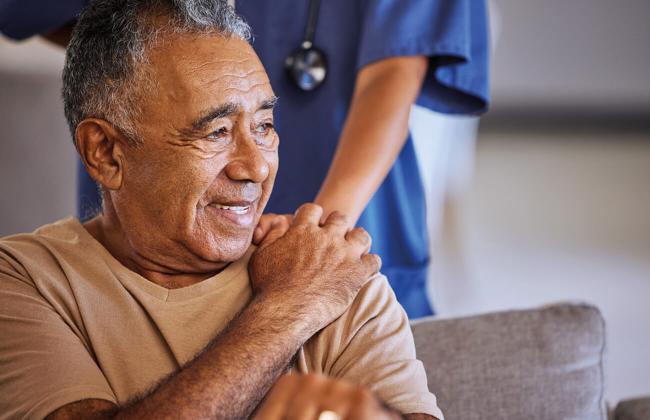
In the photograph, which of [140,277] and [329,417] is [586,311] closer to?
[140,277]

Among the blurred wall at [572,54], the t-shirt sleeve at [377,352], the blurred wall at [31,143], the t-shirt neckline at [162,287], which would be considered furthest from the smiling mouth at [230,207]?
the blurred wall at [572,54]

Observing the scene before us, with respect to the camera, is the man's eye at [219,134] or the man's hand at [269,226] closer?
the man's eye at [219,134]

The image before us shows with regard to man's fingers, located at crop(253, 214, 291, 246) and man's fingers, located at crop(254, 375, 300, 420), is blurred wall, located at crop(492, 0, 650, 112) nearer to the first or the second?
man's fingers, located at crop(253, 214, 291, 246)

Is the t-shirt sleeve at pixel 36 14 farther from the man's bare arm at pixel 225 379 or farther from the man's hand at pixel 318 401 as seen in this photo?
the man's hand at pixel 318 401

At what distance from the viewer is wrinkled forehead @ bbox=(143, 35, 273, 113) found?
4.14 ft

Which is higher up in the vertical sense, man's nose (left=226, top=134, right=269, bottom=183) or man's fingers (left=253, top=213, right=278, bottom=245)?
man's nose (left=226, top=134, right=269, bottom=183)

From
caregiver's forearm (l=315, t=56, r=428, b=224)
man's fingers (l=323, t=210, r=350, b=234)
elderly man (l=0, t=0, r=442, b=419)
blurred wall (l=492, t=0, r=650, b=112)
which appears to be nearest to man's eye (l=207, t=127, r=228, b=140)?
elderly man (l=0, t=0, r=442, b=419)

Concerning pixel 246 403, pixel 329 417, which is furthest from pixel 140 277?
pixel 329 417

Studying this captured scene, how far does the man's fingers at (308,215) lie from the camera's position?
137 centimetres

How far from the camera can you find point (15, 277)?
4.09 feet

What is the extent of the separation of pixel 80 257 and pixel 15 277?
0.11m

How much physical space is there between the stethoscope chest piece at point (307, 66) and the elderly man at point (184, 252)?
474 mm

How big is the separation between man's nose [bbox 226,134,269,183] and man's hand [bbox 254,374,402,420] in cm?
46

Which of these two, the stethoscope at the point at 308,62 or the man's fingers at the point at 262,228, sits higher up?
the stethoscope at the point at 308,62
